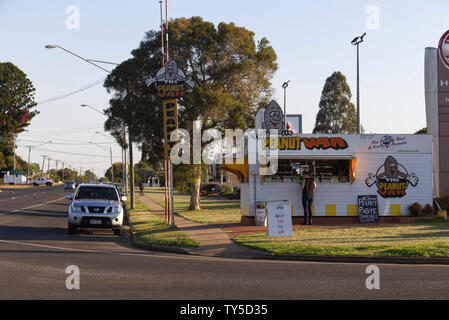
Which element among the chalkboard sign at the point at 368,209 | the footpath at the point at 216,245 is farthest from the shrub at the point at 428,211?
the footpath at the point at 216,245

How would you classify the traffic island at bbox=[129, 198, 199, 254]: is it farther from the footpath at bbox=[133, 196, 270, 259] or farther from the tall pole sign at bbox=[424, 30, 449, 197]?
the tall pole sign at bbox=[424, 30, 449, 197]

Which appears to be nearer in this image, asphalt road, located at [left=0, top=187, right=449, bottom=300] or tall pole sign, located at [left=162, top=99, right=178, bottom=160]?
asphalt road, located at [left=0, top=187, right=449, bottom=300]

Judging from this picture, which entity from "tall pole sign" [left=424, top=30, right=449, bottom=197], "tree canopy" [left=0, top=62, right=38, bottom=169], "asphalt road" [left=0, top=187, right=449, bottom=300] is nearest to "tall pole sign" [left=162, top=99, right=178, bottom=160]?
"asphalt road" [left=0, top=187, right=449, bottom=300]

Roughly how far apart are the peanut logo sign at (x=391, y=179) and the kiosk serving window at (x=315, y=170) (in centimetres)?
109

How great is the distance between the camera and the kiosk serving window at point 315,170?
2064 centimetres

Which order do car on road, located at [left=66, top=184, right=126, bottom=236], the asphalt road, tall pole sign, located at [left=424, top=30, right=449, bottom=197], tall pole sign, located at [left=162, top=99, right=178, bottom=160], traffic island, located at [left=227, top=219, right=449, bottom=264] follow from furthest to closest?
tall pole sign, located at [left=424, top=30, right=449, bottom=197]
tall pole sign, located at [left=162, top=99, right=178, bottom=160]
car on road, located at [left=66, top=184, right=126, bottom=236]
traffic island, located at [left=227, top=219, right=449, bottom=264]
the asphalt road

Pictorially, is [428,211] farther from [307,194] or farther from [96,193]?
[96,193]

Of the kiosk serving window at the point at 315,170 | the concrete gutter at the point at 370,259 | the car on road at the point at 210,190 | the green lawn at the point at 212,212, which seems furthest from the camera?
the car on road at the point at 210,190

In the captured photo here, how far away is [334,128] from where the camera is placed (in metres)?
66.0

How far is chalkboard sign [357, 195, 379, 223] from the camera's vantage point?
806 inches

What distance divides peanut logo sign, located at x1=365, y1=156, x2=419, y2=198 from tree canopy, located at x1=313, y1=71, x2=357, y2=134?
147 feet

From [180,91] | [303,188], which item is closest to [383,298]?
[303,188]

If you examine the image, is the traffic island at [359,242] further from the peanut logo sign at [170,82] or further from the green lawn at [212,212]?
the peanut logo sign at [170,82]
